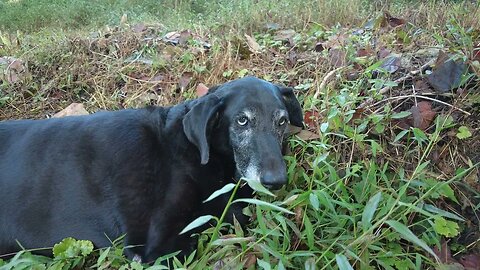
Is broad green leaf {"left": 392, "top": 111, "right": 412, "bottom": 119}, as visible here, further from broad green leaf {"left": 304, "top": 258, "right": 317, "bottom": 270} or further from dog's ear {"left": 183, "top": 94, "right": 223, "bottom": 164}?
broad green leaf {"left": 304, "top": 258, "right": 317, "bottom": 270}

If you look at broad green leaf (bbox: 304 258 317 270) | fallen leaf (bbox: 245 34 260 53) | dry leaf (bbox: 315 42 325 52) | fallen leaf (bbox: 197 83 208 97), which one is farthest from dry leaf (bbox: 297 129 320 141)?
fallen leaf (bbox: 245 34 260 53)

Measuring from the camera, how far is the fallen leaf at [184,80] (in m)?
3.88

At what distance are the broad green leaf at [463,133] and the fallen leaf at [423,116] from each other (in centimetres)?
17

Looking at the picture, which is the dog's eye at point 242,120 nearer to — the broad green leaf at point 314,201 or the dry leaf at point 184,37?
the broad green leaf at point 314,201

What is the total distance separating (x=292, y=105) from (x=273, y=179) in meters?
0.67

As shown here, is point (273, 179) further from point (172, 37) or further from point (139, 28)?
point (139, 28)

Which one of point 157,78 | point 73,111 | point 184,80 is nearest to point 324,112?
point 184,80

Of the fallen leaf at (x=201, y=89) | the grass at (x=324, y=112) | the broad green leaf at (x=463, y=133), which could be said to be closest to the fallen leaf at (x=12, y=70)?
the grass at (x=324, y=112)

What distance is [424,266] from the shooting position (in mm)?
2143

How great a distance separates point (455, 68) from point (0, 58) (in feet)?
13.1

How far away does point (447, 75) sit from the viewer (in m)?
2.72

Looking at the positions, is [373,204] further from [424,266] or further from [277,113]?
[277,113]

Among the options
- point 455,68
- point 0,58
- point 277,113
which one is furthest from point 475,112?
point 0,58

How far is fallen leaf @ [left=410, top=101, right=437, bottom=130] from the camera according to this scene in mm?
2590
